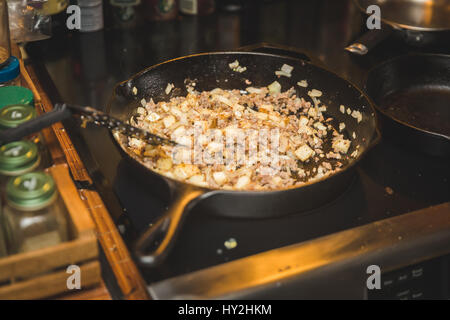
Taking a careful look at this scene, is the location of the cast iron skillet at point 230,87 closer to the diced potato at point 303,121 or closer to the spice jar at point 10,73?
the diced potato at point 303,121

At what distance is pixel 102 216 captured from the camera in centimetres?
89

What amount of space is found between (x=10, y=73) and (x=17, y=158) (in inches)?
10.7

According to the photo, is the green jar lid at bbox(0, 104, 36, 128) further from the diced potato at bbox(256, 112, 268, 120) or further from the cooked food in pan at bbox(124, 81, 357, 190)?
the diced potato at bbox(256, 112, 268, 120)

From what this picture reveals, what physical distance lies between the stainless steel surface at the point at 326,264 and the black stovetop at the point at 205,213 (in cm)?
3

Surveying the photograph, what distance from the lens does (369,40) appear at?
1254 millimetres

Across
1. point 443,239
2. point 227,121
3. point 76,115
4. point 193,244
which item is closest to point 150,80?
point 227,121

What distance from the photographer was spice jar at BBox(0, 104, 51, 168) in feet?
2.66

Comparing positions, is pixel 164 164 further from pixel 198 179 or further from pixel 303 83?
pixel 303 83

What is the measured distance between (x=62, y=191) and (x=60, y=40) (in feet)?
2.44

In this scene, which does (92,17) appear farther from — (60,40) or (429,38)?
(429,38)

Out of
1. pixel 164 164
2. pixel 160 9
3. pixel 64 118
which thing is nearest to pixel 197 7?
pixel 160 9

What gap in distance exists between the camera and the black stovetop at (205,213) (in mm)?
853

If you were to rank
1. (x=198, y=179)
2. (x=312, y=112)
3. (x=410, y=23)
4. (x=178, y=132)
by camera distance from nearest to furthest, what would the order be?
(x=198, y=179), (x=178, y=132), (x=312, y=112), (x=410, y=23)

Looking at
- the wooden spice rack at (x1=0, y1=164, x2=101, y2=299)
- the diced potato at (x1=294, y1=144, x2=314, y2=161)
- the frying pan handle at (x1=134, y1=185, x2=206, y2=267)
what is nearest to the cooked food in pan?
the diced potato at (x1=294, y1=144, x2=314, y2=161)
